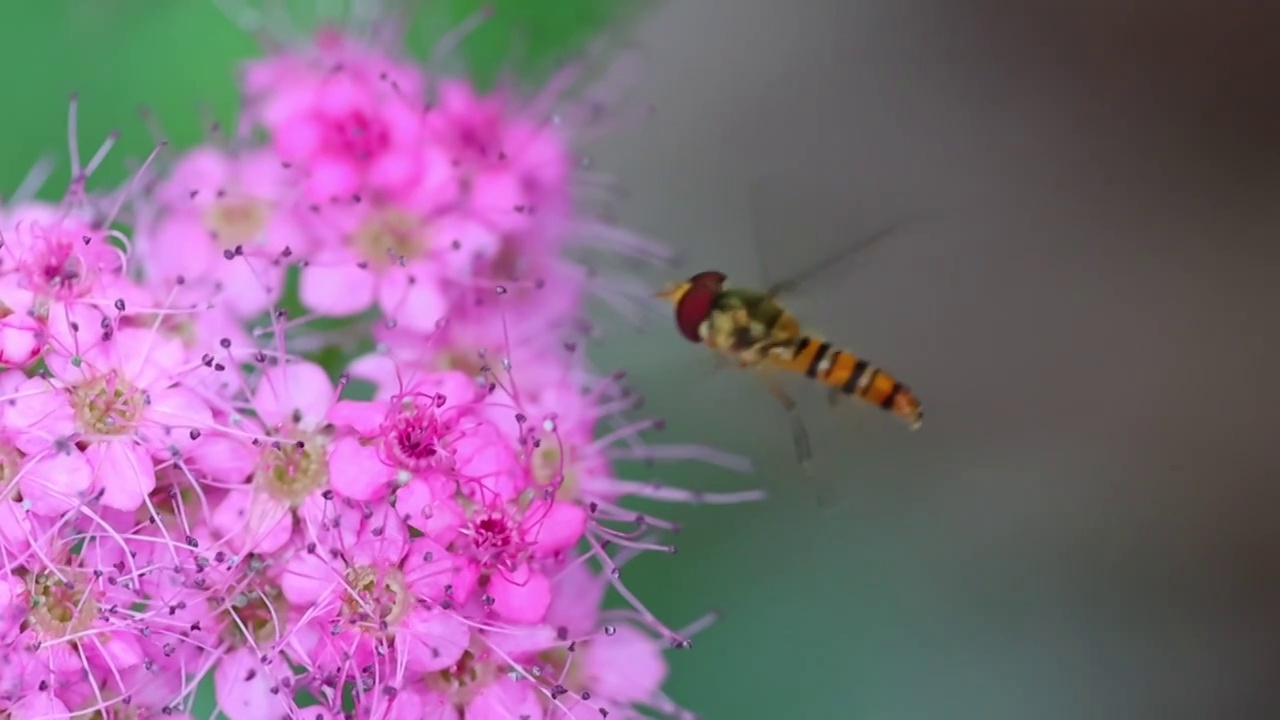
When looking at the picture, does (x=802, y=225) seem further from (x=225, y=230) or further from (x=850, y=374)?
(x=225, y=230)

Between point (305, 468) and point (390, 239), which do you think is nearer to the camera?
point (305, 468)

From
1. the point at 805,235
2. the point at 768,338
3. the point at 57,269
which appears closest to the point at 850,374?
the point at 768,338

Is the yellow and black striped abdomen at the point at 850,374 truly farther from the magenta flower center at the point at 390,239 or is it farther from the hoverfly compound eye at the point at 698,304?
the magenta flower center at the point at 390,239

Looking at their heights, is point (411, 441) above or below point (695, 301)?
below

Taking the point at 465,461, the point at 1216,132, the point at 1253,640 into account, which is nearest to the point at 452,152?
the point at 465,461

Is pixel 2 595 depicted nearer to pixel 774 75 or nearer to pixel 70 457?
pixel 70 457
